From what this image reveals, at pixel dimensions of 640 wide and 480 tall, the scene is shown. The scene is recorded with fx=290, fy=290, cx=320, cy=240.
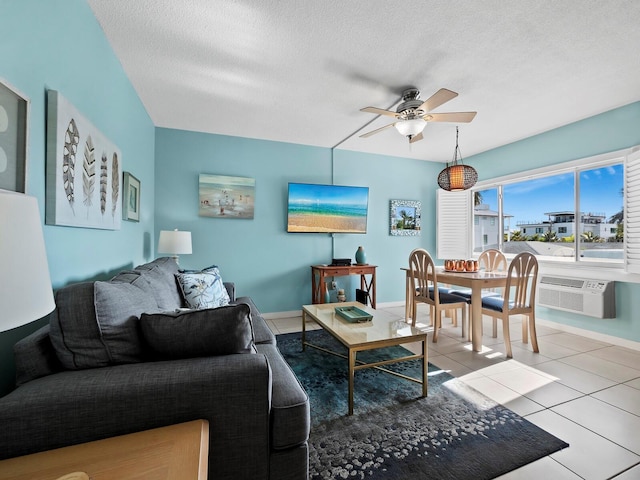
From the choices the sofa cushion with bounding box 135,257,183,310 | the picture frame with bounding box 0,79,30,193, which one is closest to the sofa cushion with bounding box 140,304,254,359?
the sofa cushion with bounding box 135,257,183,310

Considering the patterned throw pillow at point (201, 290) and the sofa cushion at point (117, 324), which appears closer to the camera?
the sofa cushion at point (117, 324)

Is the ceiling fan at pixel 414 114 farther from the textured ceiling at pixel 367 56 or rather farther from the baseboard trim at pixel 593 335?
the baseboard trim at pixel 593 335

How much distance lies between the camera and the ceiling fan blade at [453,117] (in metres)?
2.44

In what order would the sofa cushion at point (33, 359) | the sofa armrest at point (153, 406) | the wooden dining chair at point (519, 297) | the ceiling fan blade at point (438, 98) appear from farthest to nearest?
the wooden dining chair at point (519, 297) < the ceiling fan blade at point (438, 98) < the sofa cushion at point (33, 359) < the sofa armrest at point (153, 406)

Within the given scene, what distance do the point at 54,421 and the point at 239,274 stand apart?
3.16m

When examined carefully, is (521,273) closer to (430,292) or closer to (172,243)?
(430,292)

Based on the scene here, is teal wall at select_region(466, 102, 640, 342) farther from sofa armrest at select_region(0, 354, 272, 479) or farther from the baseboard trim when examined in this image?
sofa armrest at select_region(0, 354, 272, 479)

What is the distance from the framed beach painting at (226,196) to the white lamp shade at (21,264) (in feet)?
11.1

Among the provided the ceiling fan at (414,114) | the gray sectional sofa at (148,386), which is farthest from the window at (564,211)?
the gray sectional sofa at (148,386)

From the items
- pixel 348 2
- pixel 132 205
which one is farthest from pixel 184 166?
pixel 348 2

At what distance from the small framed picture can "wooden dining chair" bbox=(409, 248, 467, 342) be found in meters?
2.92

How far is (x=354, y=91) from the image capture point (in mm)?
2775

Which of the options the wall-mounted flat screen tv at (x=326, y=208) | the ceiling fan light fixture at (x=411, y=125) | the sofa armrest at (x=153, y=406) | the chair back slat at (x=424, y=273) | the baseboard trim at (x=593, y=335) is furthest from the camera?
the wall-mounted flat screen tv at (x=326, y=208)

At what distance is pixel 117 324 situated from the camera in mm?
1112
